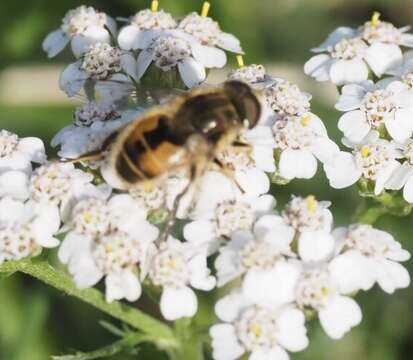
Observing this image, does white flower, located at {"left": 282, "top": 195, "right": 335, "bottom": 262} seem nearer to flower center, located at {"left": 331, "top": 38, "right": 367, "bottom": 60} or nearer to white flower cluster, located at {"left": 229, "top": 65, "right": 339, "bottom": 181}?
white flower cluster, located at {"left": 229, "top": 65, "right": 339, "bottom": 181}

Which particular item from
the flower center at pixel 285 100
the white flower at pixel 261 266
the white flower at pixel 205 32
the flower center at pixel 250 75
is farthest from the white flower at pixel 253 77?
the white flower at pixel 261 266

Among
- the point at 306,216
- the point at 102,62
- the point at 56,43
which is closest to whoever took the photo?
the point at 306,216

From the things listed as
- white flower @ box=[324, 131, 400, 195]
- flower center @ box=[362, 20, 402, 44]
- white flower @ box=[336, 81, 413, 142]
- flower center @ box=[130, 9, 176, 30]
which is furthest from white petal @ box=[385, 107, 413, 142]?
flower center @ box=[130, 9, 176, 30]

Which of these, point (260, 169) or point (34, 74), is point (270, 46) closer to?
point (34, 74)

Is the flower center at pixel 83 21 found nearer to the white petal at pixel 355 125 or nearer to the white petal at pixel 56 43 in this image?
the white petal at pixel 56 43

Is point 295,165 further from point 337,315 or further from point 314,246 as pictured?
point 337,315

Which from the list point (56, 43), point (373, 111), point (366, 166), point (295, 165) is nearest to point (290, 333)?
point (295, 165)
